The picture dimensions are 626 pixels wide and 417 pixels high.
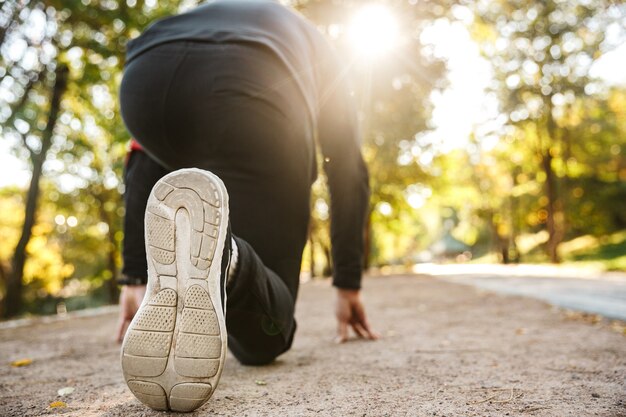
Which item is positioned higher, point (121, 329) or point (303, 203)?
point (303, 203)

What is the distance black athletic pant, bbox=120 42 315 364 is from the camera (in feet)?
4.83

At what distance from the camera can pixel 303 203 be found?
65.2 inches

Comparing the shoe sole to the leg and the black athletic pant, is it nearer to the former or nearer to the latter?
the black athletic pant

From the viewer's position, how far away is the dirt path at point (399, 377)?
118 centimetres

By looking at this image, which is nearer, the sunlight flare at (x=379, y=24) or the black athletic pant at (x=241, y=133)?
the black athletic pant at (x=241, y=133)

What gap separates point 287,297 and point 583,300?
3.17 meters

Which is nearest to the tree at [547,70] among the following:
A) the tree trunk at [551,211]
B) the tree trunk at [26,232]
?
the tree trunk at [551,211]

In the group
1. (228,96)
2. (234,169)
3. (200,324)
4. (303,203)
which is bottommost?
(200,324)

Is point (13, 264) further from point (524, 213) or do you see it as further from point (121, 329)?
point (524, 213)

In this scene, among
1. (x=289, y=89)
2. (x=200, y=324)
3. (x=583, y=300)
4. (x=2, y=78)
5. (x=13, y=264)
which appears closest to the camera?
(x=200, y=324)

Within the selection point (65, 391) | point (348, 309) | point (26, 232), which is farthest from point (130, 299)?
point (26, 232)

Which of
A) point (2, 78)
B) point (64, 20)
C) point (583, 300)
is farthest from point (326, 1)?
point (583, 300)

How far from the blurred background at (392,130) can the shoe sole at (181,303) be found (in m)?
1.29

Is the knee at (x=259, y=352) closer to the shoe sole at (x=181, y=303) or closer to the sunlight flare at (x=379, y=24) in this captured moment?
the shoe sole at (x=181, y=303)
